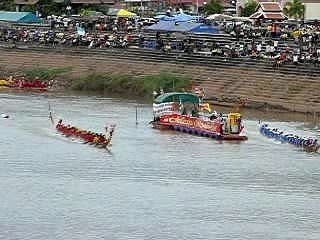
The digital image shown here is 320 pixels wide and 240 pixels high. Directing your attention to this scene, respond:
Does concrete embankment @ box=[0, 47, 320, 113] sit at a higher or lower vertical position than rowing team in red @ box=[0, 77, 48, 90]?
higher

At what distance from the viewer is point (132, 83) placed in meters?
59.8

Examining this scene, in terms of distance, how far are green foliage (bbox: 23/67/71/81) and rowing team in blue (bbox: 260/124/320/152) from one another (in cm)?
2096

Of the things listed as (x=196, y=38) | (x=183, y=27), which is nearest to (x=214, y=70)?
(x=196, y=38)

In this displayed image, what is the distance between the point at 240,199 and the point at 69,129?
1324 cm

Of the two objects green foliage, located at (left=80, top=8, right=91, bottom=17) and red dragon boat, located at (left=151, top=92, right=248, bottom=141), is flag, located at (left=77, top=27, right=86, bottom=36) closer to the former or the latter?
green foliage, located at (left=80, top=8, right=91, bottom=17)

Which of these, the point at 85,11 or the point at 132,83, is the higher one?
the point at 85,11

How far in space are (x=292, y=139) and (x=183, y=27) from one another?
2113cm

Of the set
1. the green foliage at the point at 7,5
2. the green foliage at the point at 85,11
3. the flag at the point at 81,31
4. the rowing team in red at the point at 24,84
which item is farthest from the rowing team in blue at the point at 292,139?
the green foliage at the point at 7,5

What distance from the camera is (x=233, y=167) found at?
37969 mm

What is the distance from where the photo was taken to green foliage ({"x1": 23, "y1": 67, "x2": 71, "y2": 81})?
210 feet

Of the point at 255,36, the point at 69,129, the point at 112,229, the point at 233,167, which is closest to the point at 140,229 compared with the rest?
the point at 112,229

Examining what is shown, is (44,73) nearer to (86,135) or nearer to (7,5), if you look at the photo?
(86,135)

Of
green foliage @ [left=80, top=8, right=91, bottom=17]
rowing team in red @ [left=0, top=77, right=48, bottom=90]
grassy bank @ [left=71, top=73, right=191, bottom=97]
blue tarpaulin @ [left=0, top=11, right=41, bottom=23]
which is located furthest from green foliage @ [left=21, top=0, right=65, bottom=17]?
grassy bank @ [left=71, top=73, right=191, bottom=97]

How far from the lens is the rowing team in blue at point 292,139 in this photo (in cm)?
4115
